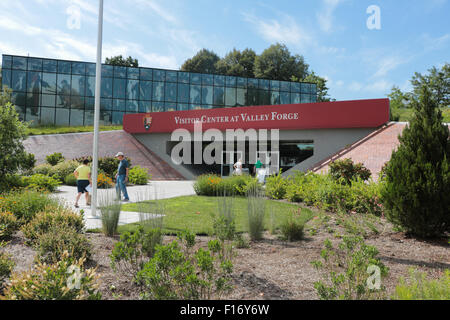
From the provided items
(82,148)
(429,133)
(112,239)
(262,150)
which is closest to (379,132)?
(262,150)

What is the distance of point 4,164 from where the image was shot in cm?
1234

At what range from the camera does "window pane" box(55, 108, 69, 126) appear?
41219 mm

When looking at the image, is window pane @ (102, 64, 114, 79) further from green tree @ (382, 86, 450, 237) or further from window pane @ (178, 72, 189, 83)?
green tree @ (382, 86, 450, 237)

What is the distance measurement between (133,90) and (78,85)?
6816 millimetres

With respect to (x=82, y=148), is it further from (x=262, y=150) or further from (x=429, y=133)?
(x=429, y=133)

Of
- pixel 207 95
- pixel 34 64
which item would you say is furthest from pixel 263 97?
pixel 34 64

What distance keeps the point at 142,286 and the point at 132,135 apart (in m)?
27.2

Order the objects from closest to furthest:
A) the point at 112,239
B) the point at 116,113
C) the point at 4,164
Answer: the point at 112,239
the point at 4,164
the point at 116,113

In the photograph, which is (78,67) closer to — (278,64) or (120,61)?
(120,61)

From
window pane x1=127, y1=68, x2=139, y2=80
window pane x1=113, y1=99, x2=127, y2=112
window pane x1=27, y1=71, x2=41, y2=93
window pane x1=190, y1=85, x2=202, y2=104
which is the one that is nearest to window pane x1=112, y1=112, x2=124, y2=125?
window pane x1=113, y1=99, x2=127, y2=112

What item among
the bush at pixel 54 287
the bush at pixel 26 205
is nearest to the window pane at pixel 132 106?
the bush at pixel 26 205

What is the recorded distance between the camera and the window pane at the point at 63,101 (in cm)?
4112

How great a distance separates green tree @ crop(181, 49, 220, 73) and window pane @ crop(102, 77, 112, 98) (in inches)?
1043

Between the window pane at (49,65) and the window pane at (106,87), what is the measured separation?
5957 mm
